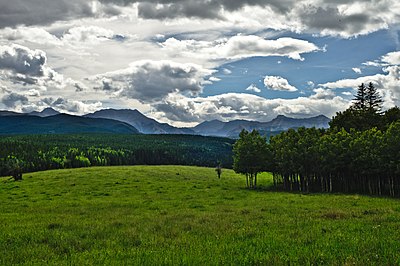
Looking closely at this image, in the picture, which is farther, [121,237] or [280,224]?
[280,224]

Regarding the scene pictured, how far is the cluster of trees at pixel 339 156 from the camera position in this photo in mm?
64463

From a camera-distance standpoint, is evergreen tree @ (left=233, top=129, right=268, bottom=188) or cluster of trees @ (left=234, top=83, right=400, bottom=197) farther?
evergreen tree @ (left=233, top=129, right=268, bottom=188)

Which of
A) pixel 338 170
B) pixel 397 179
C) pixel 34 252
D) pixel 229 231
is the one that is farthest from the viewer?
pixel 338 170

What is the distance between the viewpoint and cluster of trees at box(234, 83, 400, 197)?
6446 cm

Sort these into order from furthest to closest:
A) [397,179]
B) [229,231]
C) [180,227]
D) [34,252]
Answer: [397,179] → [180,227] → [229,231] → [34,252]

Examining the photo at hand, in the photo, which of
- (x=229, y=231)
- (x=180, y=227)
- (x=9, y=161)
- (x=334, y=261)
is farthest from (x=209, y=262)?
(x=9, y=161)

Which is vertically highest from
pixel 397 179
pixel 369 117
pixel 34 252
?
pixel 369 117

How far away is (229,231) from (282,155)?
64166 mm

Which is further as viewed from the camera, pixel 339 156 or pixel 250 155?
pixel 250 155

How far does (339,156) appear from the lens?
72.1m

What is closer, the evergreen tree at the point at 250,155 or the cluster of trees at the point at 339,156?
the cluster of trees at the point at 339,156

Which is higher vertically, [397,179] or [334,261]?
[334,261]

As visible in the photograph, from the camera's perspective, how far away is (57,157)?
17588 cm

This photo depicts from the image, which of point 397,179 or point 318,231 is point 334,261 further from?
point 397,179
